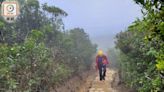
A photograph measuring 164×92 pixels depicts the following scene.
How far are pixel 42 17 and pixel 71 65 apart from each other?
3.88 m

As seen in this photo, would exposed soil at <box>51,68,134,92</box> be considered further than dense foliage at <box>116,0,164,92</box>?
Yes

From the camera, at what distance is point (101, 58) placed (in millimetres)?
19391

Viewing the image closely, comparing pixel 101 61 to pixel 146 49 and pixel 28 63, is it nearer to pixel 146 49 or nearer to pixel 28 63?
→ pixel 146 49

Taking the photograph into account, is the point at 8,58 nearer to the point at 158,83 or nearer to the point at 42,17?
the point at 158,83

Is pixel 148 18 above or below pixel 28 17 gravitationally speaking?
below

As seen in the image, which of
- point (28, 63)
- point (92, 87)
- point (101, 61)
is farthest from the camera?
point (101, 61)

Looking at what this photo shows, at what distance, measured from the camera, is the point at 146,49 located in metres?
13.5

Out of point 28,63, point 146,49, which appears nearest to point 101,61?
point 146,49

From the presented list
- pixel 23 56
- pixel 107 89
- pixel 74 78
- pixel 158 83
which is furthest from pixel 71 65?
pixel 158 83

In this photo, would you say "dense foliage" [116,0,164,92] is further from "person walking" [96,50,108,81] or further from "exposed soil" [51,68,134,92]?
"exposed soil" [51,68,134,92]

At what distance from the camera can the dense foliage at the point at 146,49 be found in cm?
479

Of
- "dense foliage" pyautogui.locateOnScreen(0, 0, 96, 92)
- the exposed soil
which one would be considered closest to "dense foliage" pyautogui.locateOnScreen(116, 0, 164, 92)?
the exposed soil

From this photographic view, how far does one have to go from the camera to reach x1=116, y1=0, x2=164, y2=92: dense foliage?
15.7 feet

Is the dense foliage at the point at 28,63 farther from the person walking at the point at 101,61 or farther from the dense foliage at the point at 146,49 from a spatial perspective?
the dense foliage at the point at 146,49
